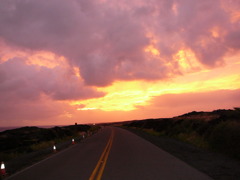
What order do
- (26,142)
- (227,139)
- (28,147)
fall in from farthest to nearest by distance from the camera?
(26,142), (28,147), (227,139)

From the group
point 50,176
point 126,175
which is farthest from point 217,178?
point 50,176

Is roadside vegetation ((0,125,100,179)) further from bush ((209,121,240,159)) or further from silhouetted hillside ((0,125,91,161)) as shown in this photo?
bush ((209,121,240,159))

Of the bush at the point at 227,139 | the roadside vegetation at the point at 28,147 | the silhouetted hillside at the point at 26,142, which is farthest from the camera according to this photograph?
the silhouetted hillside at the point at 26,142

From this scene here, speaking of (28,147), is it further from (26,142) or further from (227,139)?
(227,139)

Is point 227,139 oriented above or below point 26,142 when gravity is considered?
below

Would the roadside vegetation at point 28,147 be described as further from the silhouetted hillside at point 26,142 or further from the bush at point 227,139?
the bush at point 227,139

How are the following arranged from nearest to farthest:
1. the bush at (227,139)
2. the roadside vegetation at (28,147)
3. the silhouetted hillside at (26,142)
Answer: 1. the bush at (227,139)
2. the roadside vegetation at (28,147)
3. the silhouetted hillside at (26,142)

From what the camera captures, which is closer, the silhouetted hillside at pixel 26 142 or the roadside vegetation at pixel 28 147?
the roadside vegetation at pixel 28 147

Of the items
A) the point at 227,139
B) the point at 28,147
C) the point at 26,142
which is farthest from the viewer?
the point at 26,142

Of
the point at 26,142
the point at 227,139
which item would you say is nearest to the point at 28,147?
the point at 26,142

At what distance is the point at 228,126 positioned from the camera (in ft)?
51.9

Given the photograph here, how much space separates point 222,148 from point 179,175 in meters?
7.79

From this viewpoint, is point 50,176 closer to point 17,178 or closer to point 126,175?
point 17,178

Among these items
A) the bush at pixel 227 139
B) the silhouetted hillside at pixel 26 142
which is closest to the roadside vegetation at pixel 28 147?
the silhouetted hillside at pixel 26 142
